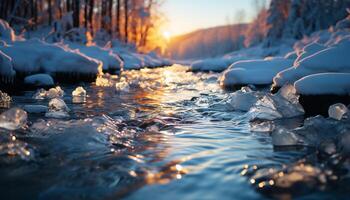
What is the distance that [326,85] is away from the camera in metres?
5.71

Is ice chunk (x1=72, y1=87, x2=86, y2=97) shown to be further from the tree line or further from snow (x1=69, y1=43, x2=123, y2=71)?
the tree line

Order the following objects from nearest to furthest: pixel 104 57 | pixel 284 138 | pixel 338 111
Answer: pixel 284 138
pixel 338 111
pixel 104 57

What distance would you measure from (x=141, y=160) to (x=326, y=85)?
349cm

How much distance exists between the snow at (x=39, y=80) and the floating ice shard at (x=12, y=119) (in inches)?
222

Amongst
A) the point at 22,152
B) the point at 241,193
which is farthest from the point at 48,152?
the point at 241,193

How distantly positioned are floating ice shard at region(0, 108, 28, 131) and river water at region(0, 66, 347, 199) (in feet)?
0.38

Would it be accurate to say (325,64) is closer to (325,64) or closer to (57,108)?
(325,64)

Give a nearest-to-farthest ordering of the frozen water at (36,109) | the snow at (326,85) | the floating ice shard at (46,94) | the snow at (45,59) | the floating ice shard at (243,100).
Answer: the snow at (326,85), the frozen water at (36,109), the floating ice shard at (243,100), the floating ice shard at (46,94), the snow at (45,59)

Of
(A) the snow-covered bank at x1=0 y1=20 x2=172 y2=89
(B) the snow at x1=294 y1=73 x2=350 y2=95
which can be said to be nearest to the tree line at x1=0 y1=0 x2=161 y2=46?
(A) the snow-covered bank at x1=0 y1=20 x2=172 y2=89

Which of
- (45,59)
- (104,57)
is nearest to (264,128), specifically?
(45,59)

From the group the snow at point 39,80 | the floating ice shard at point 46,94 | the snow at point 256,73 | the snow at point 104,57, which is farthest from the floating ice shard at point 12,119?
the snow at point 104,57

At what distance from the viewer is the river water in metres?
2.68

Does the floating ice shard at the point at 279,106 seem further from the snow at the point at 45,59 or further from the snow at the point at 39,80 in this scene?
the snow at the point at 45,59

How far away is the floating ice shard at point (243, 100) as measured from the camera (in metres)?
6.66
